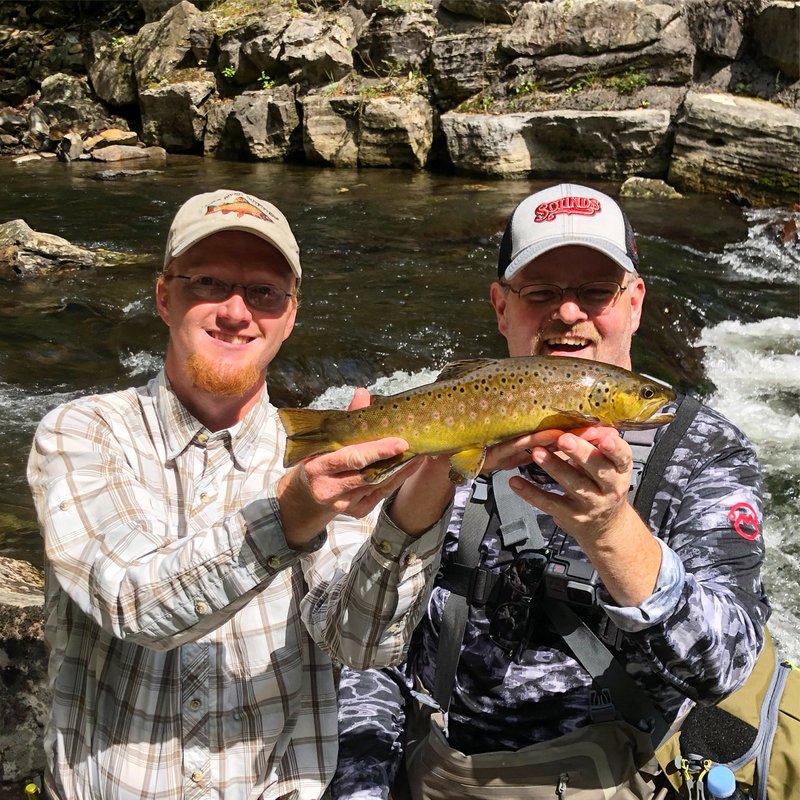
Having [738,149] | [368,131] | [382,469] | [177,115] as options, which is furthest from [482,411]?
[177,115]

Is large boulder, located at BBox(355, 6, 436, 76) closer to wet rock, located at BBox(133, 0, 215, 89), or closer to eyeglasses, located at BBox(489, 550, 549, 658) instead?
wet rock, located at BBox(133, 0, 215, 89)

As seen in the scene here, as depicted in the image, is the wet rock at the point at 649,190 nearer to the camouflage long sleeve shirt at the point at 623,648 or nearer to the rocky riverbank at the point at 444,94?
the rocky riverbank at the point at 444,94

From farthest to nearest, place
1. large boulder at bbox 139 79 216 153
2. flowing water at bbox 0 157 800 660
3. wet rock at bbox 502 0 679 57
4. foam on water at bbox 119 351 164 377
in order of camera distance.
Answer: large boulder at bbox 139 79 216 153 < wet rock at bbox 502 0 679 57 < foam on water at bbox 119 351 164 377 < flowing water at bbox 0 157 800 660

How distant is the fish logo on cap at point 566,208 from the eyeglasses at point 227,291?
3.37ft

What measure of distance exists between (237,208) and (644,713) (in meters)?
2.13

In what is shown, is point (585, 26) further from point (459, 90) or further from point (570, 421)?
point (570, 421)

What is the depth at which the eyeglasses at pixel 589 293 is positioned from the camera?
2980 millimetres

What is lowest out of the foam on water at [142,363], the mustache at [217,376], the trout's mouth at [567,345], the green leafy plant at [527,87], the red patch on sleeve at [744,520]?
the foam on water at [142,363]

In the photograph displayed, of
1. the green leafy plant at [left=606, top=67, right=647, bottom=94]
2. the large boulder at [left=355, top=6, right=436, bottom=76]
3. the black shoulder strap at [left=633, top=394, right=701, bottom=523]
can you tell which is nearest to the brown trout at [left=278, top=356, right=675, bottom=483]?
the black shoulder strap at [left=633, top=394, right=701, bottom=523]

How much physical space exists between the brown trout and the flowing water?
3943mm

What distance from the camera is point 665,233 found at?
13.8 meters

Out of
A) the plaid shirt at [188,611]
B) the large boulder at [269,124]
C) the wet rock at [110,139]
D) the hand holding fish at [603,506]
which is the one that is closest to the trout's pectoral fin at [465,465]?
the hand holding fish at [603,506]

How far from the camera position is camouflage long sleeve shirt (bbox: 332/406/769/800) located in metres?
2.32

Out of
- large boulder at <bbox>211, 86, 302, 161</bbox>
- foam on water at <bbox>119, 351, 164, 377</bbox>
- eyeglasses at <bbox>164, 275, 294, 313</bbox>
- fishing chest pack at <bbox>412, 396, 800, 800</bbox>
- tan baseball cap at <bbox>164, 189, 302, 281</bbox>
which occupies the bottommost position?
foam on water at <bbox>119, 351, 164, 377</bbox>
